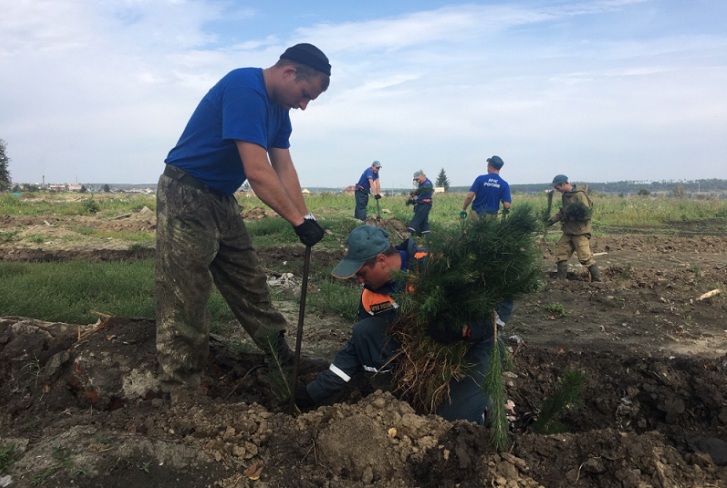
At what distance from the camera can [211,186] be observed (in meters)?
3.47

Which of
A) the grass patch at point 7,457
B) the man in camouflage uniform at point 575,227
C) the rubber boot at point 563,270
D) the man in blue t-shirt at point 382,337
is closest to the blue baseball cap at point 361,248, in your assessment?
the man in blue t-shirt at point 382,337

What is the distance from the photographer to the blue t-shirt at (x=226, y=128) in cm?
313

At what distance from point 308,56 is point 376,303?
62.1 inches

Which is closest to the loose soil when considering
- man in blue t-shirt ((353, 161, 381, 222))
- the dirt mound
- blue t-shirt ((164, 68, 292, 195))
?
the dirt mound

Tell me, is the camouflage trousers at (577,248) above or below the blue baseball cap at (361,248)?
below

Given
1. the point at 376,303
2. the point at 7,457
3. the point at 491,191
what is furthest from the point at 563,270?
the point at 7,457

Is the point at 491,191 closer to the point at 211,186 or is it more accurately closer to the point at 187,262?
the point at 211,186

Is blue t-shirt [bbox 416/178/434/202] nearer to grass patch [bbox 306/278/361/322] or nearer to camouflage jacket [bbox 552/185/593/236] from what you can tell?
camouflage jacket [bbox 552/185/593/236]

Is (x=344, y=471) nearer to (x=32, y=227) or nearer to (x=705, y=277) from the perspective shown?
(x=705, y=277)

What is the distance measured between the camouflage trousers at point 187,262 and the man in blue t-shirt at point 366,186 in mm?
11684

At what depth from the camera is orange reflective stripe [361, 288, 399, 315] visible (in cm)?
338

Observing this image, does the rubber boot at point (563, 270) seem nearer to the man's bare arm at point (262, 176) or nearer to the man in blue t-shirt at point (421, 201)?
the man in blue t-shirt at point (421, 201)

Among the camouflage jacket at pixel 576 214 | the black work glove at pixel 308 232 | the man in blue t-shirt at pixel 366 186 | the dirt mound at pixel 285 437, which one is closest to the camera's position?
the dirt mound at pixel 285 437

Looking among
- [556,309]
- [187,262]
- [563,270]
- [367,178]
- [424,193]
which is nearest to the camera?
[187,262]
